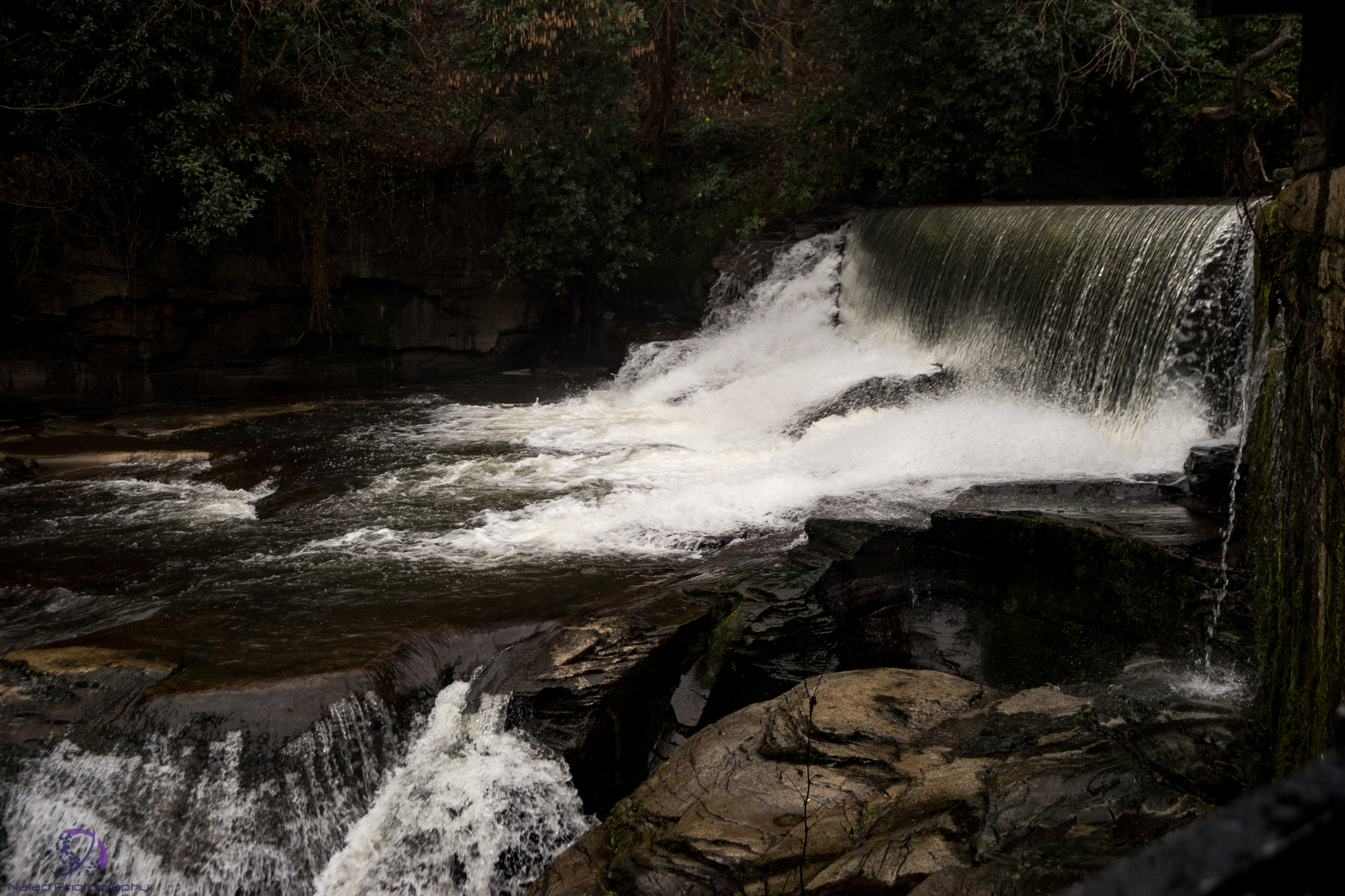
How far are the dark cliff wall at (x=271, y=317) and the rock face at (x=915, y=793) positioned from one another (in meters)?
9.68

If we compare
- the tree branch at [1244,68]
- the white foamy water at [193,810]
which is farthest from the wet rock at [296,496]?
the tree branch at [1244,68]

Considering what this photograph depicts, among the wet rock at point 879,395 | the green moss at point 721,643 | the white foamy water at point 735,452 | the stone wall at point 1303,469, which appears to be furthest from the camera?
the wet rock at point 879,395

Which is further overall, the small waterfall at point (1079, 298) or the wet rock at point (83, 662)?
the small waterfall at point (1079, 298)

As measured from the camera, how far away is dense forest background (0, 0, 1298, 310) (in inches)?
387

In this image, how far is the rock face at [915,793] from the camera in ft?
9.14

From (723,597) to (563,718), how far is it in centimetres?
131

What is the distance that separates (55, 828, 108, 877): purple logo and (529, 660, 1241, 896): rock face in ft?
6.28

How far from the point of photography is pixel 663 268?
44.6 ft

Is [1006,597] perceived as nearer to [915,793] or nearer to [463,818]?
[915,793]

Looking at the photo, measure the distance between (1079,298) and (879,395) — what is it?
214 cm

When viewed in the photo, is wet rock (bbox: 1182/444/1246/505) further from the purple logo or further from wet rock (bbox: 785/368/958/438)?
the purple logo

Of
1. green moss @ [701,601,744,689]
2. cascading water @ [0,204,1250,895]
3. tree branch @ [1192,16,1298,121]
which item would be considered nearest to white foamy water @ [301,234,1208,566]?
cascading water @ [0,204,1250,895]

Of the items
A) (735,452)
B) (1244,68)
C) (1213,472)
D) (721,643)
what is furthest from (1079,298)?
(721,643)

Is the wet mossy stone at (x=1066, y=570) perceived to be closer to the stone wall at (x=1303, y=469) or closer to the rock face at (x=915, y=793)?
the rock face at (x=915, y=793)
